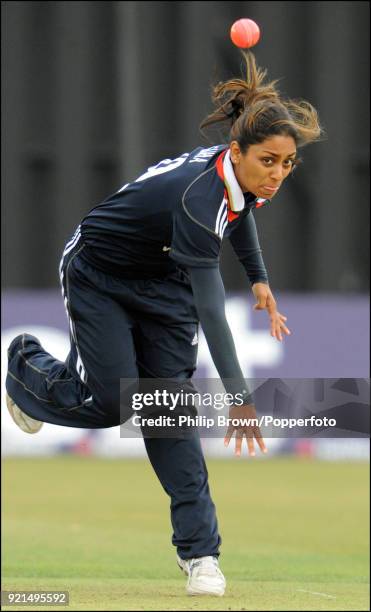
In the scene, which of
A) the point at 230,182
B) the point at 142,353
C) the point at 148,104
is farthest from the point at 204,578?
the point at 148,104

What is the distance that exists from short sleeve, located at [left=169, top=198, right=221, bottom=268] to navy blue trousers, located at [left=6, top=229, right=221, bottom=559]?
0.60 m

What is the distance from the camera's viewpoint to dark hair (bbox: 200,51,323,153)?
456cm

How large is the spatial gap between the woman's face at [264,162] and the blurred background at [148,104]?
11.6 metres

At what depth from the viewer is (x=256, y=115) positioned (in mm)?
4574

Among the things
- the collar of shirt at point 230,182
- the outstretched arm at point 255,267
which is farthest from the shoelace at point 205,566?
the collar of shirt at point 230,182

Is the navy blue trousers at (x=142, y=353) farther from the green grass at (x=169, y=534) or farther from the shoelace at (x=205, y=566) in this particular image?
the green grass at (x=169, y=534)

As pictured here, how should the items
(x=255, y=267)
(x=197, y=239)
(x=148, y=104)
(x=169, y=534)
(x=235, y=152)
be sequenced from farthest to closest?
1. (x=148, y=104)
2. (x=169, y=534)
3. (x=255, y=267)
4. (x=235, y=152)
5. (x=197, y=239)

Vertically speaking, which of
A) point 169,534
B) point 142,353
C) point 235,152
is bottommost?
point 169,534

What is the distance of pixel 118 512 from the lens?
9711 millimetres

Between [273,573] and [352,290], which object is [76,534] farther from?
[352,290]

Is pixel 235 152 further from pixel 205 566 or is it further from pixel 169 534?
pixel 169 534

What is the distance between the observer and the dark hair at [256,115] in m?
4.56

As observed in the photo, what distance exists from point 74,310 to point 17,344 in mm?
740

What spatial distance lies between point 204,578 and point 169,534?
3564mm
